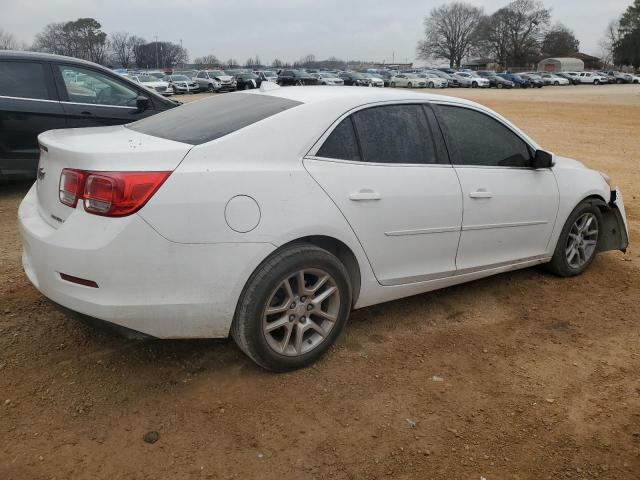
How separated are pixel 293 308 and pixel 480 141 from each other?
1880 mm

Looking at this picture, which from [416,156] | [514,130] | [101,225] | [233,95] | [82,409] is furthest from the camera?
[514,130]

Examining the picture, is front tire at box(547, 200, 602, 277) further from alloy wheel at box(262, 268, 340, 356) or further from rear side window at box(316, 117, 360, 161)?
alloy wheel at box(262, 268, 340, 356)

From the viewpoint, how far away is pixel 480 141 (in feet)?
13.0

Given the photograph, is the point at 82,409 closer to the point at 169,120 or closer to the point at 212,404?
the point at 212,404

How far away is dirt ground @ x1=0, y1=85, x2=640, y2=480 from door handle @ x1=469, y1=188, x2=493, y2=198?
864mm

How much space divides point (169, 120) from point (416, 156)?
1575mm

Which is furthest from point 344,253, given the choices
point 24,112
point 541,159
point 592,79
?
point 592,79

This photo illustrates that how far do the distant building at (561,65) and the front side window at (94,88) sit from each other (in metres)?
101

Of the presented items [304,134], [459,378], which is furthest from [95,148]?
[459,378]

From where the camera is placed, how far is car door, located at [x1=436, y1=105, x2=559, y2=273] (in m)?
3.79

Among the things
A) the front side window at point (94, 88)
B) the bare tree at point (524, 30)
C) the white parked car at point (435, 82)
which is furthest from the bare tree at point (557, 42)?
the front side window at point (94, 88)

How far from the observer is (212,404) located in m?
2.87

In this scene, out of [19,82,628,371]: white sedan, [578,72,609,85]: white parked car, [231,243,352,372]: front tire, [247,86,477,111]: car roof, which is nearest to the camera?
[19,82,628,371]: white sedan

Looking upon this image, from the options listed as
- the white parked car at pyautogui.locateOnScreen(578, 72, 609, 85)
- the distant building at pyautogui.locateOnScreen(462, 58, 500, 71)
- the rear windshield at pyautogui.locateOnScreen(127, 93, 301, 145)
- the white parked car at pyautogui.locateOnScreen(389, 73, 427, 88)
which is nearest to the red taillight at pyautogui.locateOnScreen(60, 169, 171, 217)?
the rear windshield at pyautogui.locateOnScreen(127, 93, 301, 145)
